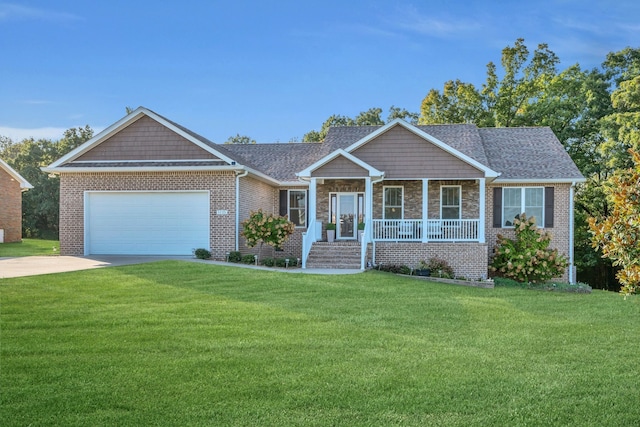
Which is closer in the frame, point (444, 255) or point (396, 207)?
point (444, 255)

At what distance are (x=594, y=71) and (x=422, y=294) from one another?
21536mm

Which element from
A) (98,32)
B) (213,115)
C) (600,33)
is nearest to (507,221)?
(600,33)

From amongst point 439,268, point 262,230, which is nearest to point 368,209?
point 439,268

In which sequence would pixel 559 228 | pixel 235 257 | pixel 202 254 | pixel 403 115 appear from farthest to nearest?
pixel 403 115
pixel 559 228
pixel 202 254
pixel 235 257

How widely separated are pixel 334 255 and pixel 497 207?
22.3 ft

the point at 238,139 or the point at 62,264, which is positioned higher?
the point at 238,139

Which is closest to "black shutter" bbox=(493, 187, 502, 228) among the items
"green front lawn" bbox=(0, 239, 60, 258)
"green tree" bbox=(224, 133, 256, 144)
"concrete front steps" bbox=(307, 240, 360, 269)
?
"concrete front steps" bbox=(307, 240, 360, 269)

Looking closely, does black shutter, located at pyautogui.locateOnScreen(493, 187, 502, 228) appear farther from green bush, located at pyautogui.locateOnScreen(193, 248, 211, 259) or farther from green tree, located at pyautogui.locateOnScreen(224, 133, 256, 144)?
green tree, located at pyautogui.locateOnScreen(224, 133, 256, 144)

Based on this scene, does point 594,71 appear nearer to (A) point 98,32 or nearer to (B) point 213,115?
(B) point 213,115

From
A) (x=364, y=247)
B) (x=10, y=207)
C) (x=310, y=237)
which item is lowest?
(x=364, y=247)

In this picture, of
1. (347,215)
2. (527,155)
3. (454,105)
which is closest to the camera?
(347,215)

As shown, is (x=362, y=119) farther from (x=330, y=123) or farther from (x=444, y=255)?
(x=444, y=255)

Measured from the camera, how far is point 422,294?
13766 mm

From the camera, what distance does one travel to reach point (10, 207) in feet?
112
